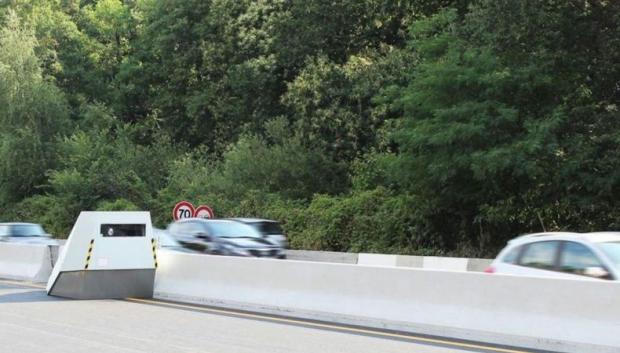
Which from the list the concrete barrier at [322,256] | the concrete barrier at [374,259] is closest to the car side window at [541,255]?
the concrete barrier at [374,259]

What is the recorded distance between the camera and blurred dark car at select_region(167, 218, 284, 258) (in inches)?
906

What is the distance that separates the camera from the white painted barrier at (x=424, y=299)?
10219mm

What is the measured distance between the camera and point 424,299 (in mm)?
12164

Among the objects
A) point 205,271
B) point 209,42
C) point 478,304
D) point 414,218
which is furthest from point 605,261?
point 209,42

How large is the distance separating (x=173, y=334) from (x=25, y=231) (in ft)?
62.7

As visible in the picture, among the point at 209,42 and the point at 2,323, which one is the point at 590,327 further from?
the point at 209,42

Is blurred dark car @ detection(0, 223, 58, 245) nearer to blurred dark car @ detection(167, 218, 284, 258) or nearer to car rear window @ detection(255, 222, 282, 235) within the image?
blurred dark car @ detection(167, 218, 284, 258)

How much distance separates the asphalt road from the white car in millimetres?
1558

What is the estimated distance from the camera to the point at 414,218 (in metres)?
32.4

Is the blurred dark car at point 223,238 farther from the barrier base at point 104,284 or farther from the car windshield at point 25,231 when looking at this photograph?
the car windshield at point 25,231

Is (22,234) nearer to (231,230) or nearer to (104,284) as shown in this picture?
(231,230)

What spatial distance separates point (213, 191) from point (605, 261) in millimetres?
→ 32521

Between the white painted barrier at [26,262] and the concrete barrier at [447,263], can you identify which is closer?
the white painted barrier at [26,262]

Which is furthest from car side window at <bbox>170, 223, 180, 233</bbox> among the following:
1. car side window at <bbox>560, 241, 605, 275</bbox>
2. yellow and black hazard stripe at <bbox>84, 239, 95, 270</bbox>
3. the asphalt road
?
car side window at <bbox>560, 241, 605, 275</bbox>
